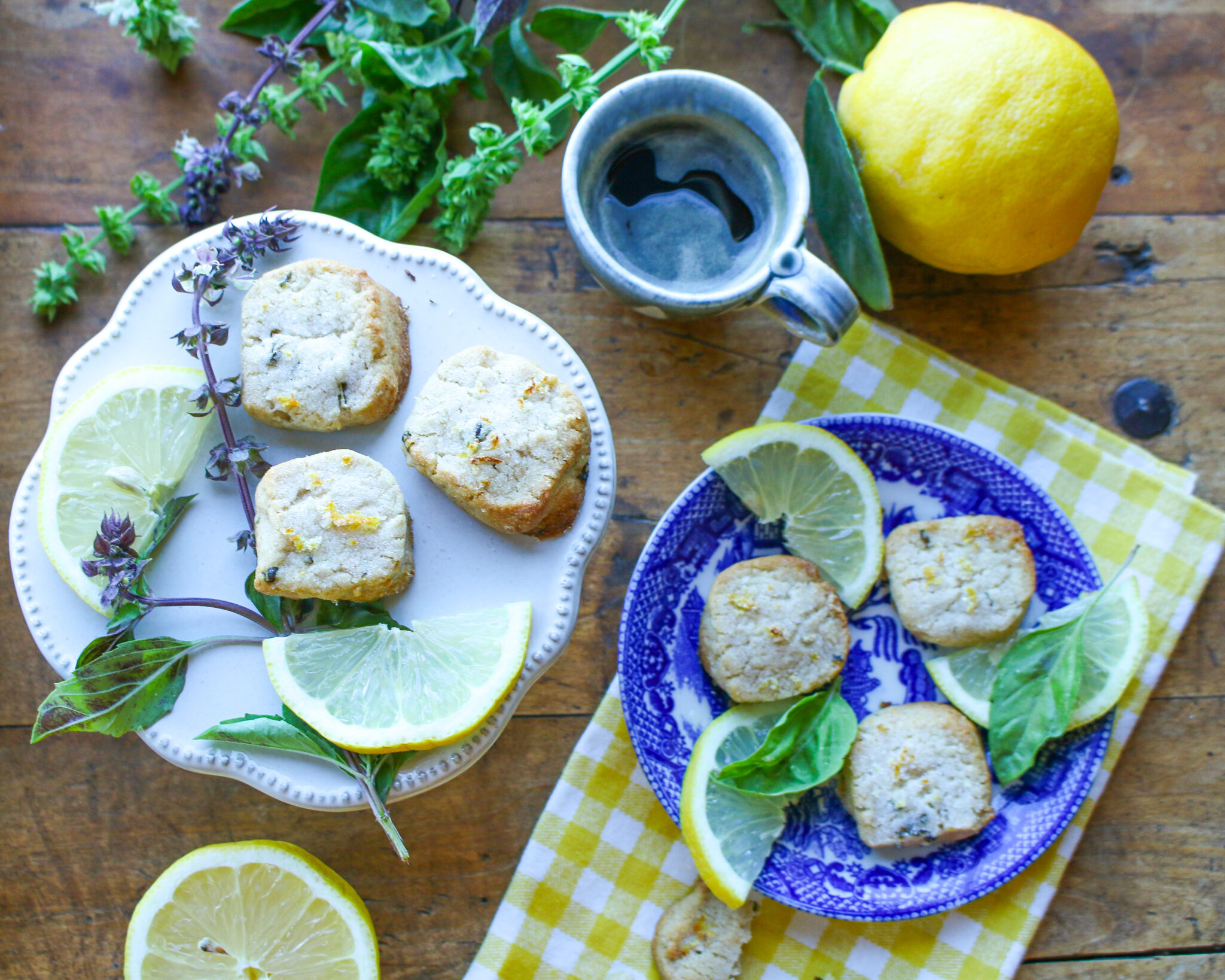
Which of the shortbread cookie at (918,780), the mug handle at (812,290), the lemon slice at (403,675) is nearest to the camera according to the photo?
the lemon slice at (403,675)

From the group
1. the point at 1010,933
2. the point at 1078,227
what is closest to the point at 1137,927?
the point at 1010,933

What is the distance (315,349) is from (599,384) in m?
0.50

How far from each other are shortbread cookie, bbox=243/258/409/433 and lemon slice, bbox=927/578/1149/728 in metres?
1.00

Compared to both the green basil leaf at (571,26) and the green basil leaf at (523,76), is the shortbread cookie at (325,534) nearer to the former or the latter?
the green basil leaf at (523,76)

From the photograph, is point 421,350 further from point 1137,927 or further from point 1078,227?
point 1137,927

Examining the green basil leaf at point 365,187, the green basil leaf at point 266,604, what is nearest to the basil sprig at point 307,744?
the green basil leaf at point 266,604

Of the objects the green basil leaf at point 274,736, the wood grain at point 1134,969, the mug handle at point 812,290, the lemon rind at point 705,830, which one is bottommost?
the wood grain at point 1134,969

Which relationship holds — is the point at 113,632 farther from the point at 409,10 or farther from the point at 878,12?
the point at 878,12

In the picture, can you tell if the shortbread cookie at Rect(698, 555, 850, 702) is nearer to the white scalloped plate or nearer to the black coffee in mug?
the white scalloped plate

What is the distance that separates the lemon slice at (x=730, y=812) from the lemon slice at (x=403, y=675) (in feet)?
1.25

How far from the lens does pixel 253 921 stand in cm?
132

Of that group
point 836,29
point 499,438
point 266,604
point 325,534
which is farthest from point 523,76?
point 266,604

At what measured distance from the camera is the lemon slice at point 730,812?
4.22 feet

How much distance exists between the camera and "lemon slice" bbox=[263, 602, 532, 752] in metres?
1.10
